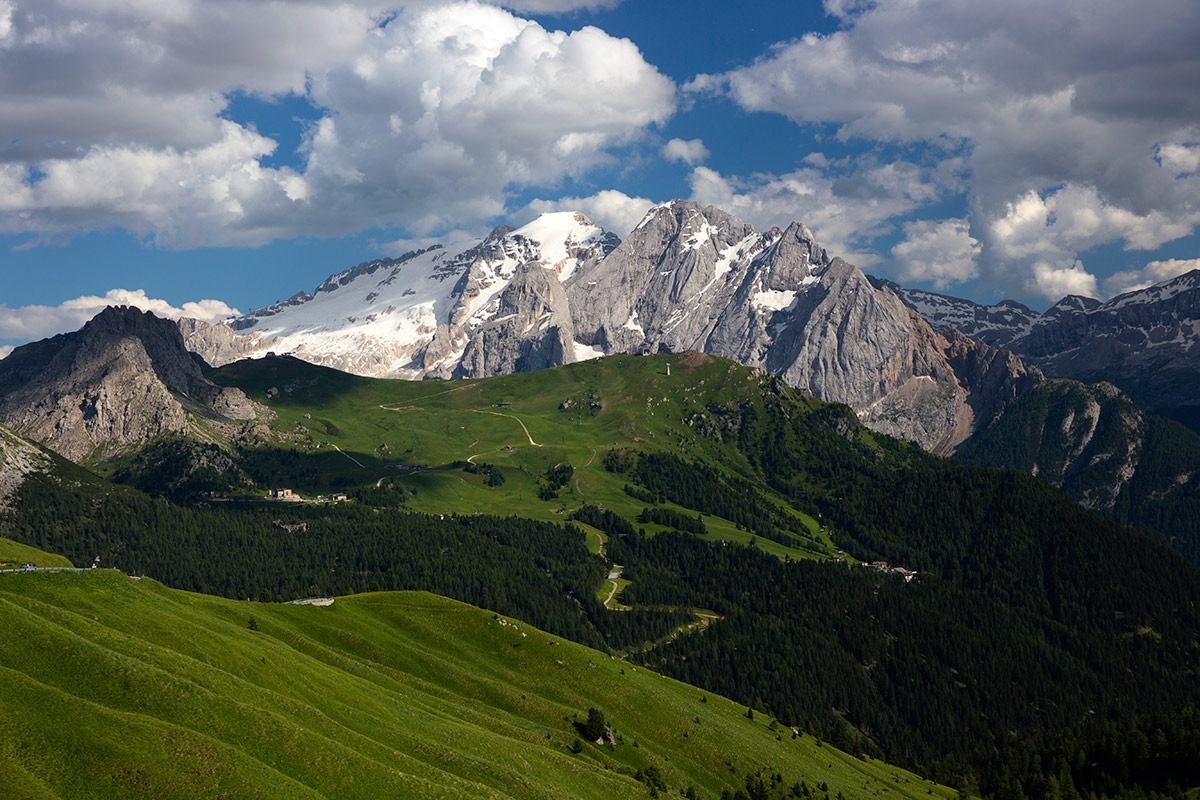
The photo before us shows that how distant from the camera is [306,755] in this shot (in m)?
67.9

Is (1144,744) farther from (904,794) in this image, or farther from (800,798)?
(800,798)

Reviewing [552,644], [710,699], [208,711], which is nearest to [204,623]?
[208,711]

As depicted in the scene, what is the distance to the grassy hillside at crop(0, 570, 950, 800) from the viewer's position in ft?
195

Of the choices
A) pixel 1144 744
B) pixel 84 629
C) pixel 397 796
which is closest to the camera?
pixel 397 796

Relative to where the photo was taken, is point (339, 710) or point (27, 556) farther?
point (27, 556)

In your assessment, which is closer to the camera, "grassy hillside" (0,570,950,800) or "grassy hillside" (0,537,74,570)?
"grassy hillside" (0,570,950,800)

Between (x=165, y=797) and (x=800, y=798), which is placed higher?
(x=165, y=797)

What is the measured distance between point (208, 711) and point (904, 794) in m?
119

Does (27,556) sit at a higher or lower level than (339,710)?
higher

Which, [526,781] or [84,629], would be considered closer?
[84,629]

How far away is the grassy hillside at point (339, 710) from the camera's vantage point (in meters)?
59.4

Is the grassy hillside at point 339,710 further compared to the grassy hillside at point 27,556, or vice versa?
the grassy hillside at point 27,556

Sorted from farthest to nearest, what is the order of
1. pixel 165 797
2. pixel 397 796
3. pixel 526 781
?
pixel 526 781 → pixel 397 796 → pixel 165 797

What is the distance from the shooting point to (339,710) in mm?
83250
